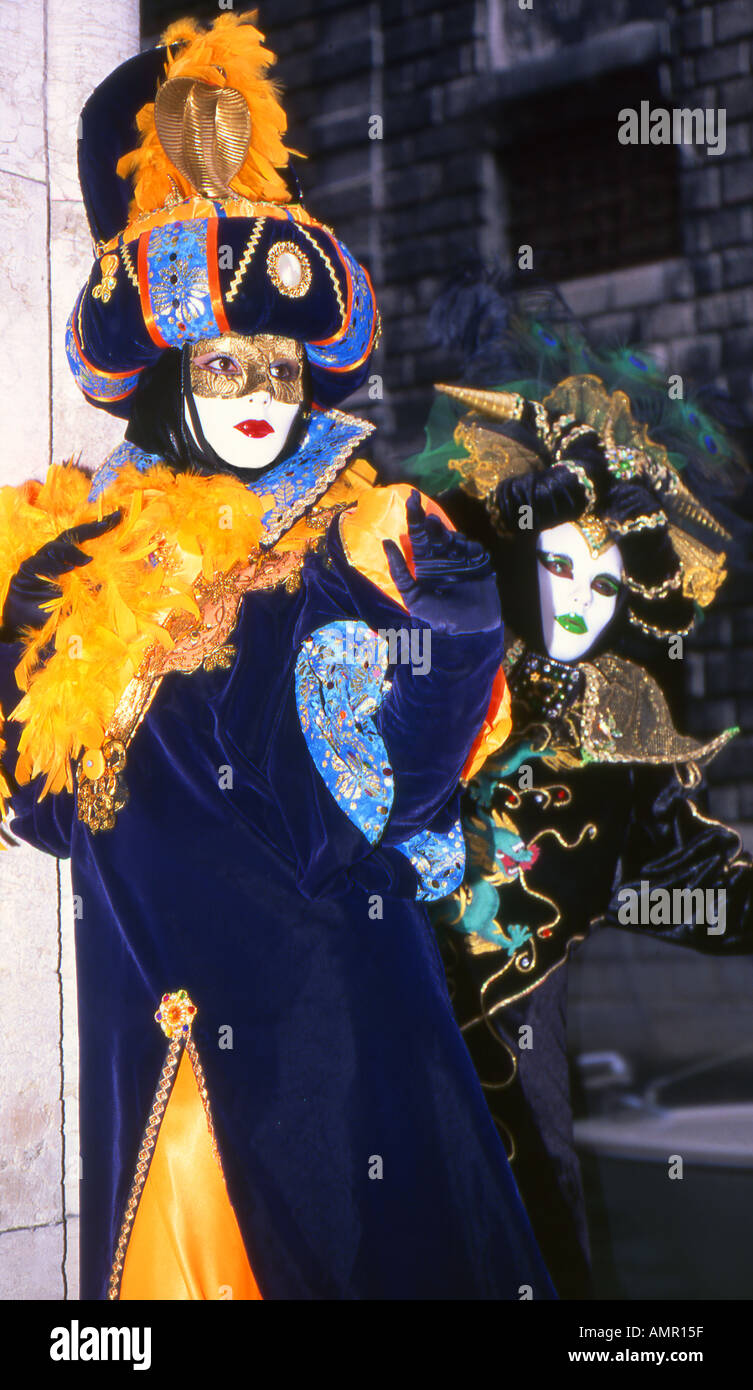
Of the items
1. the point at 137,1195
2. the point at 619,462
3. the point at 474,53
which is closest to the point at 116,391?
the point at 137,1195

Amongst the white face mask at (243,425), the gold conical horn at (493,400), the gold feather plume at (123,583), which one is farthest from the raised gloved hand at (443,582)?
the gold conical horn at (493,400)

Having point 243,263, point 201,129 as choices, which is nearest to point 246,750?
point 243,263

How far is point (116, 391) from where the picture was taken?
6.35 feet

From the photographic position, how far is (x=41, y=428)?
2309 millimetres

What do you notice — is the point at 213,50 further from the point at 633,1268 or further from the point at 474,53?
the point at 474,53

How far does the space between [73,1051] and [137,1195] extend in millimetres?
631

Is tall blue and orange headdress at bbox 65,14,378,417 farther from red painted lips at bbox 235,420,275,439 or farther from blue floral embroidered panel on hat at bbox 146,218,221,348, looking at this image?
red painted lips at bbox 235,420,275,439

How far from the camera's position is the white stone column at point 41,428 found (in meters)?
2.21

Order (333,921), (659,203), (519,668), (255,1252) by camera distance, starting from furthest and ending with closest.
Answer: (659,203)
(519,668)
(333,921)
(255,1252)

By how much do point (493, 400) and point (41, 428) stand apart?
3.09 feet

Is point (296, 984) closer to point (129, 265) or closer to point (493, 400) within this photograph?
point (129, 265)

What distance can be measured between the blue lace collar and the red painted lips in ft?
0.17

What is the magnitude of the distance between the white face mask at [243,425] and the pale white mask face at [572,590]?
3.15 ft

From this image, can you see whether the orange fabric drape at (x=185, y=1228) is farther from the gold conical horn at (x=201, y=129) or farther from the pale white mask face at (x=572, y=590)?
the pale white mask face at (x=572, y=590)
